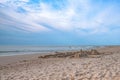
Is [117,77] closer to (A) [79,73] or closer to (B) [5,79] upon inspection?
(A) [79,73]

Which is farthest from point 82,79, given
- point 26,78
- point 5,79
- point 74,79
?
point 5,79

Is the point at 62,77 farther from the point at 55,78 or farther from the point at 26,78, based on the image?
the point at 26,78

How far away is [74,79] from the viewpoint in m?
6.84

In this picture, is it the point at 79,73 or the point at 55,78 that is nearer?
the point at 55,78

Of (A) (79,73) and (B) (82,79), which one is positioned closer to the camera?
(B) (82,79)

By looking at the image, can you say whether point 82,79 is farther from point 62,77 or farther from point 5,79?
point 5,79

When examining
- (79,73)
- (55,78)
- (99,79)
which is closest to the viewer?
(99,79)

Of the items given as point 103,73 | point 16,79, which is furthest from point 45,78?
point 103,73

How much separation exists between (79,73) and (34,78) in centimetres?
171

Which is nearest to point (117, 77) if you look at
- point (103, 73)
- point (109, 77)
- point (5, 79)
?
point (109, 77)

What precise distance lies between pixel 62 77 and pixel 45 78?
2.01 ft

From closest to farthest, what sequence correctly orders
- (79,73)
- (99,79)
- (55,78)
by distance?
(99,79), (55,78), (79,73)

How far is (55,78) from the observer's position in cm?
721

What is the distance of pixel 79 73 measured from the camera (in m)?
Answer: 7.71
